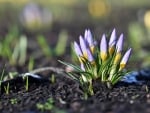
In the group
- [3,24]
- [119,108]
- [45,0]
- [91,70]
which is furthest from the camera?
[45,0]

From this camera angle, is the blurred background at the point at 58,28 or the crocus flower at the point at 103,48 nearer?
the crocus flower at the point at 103,48

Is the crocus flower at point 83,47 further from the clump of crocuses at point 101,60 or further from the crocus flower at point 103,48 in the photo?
the crocus flower at point 103,48

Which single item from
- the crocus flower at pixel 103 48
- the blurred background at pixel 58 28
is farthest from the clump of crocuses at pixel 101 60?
the blurred background at pixel 58 28

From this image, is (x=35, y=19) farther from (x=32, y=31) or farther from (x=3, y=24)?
(x=3, y=24)

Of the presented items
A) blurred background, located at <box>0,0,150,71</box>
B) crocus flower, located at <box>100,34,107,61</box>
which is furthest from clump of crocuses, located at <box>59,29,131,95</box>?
blurred background, located at <box>0,0,150,71</box>

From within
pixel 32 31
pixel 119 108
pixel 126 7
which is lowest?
pixel 119 108

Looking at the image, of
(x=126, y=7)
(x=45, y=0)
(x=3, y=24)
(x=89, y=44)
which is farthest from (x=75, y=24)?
(x=89, y=44)

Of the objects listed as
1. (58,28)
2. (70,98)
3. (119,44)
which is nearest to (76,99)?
(70,98)
